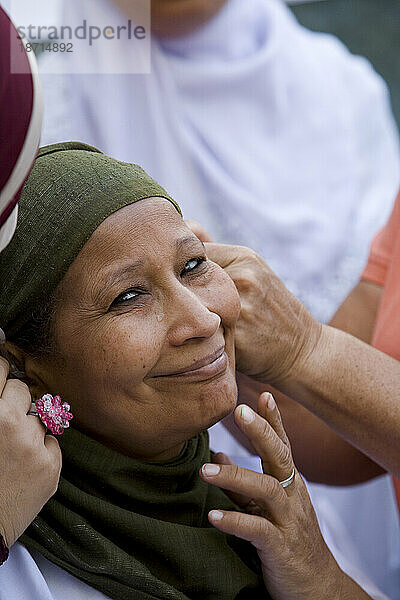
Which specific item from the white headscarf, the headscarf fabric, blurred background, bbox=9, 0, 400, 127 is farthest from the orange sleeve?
blurred background, bbox=9, 0, 400, 127

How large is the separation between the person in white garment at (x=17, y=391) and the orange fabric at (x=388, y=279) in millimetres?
1054

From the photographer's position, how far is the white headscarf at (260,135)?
8.67 feet

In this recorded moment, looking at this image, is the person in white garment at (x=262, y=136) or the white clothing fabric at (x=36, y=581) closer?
the white clothing fabric at (x=36, y=581)

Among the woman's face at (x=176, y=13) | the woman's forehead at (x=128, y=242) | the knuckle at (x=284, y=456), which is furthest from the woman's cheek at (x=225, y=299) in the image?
the woman's face at (x=176, y=13)

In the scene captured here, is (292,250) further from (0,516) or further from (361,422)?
(0,516)

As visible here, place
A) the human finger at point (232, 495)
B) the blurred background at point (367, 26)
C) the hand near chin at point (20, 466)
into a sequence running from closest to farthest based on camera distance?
the hand near chin at point (20, 466) < the human finger at point (232, 495) < the blurred background at point (367, 26)

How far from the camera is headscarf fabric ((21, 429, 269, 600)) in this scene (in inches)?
51.8

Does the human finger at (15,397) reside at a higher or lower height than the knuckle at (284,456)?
higher

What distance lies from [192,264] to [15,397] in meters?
0.40

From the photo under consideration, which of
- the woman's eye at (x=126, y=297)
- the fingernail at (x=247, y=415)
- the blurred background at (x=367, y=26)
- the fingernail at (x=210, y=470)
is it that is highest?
the woman's eye at (x=126, y=297)

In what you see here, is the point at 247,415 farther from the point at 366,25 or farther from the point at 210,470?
the point at 366,25

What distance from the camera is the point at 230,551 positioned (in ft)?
4.80

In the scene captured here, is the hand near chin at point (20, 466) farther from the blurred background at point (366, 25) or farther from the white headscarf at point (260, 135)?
the blurred background at point (366, 25)

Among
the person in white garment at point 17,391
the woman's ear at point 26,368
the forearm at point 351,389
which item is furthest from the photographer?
the forearm at point 351,389
